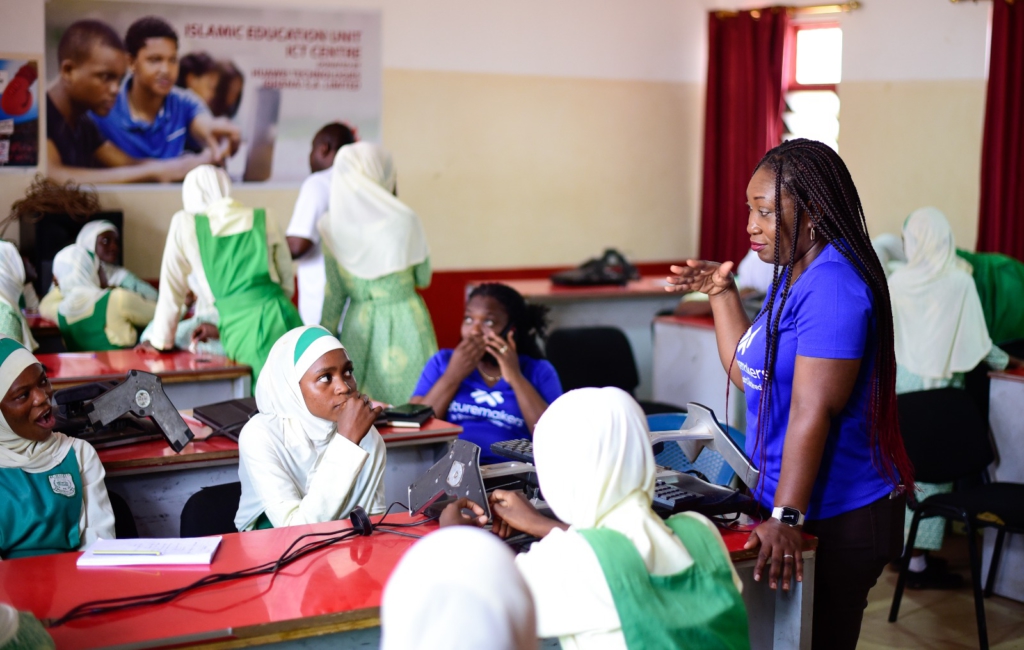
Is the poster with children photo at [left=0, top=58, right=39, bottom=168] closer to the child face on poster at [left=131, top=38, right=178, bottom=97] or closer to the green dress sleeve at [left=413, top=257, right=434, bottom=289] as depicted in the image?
the child face on poster at [left=131, top=38, right=178, bottom=97]

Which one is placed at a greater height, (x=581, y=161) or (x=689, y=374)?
(x=581, y=161)

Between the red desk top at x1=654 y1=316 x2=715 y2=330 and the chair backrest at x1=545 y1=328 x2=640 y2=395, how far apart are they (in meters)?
0.65

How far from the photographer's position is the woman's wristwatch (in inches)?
71.1

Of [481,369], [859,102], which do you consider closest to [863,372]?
[481,369]

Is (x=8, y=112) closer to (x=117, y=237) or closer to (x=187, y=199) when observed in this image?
(x=117, y=237)

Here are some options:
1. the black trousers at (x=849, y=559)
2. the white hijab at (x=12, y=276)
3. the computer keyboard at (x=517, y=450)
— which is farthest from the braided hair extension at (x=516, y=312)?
the white hijab at (x=12, y=276)

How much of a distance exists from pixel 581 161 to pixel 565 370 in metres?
3.43

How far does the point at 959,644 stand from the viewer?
328 cm

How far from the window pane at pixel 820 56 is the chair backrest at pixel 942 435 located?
A: 4023mm

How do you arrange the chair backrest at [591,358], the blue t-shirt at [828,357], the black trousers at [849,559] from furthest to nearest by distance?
the chair backrest at [591,358]
the black trousers at [849,559]
the blue t-shirt at [828,357]

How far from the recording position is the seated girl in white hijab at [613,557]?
4.67 feet

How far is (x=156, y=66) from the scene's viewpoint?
5988mm

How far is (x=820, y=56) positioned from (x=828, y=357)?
6.07 m

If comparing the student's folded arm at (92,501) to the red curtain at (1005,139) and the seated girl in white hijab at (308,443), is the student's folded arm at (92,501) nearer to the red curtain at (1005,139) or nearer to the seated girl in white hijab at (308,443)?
the seated girl in white hijab at (308,443)
